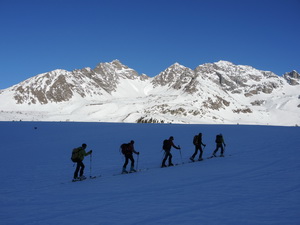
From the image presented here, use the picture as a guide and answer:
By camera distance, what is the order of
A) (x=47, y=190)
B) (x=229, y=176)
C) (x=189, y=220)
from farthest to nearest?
(x=229, y=176), (x=47, y=190), (x=189, y=220)

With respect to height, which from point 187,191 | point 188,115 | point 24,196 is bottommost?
point 24,196

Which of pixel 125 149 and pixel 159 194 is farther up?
pixel 125 149

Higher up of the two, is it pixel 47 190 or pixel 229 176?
pixel 229 176

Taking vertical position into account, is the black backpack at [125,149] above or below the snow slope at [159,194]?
above

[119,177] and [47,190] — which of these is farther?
[119,177]

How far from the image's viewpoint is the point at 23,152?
2541 cm

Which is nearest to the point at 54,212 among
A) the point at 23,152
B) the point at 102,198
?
the point at 102,198

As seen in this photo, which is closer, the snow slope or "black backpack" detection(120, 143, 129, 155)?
the snow slope

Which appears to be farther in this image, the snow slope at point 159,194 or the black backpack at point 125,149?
the black backpack at point 125,149

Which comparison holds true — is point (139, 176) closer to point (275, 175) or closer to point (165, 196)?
point (165, 196)

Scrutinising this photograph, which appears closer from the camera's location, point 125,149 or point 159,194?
point 159,194

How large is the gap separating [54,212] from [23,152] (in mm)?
18286

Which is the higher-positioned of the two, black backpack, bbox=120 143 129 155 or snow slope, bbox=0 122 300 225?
black backpack, bbox=120 143 129 155

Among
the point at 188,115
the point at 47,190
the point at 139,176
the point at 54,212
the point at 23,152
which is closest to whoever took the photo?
the point at 54,212
